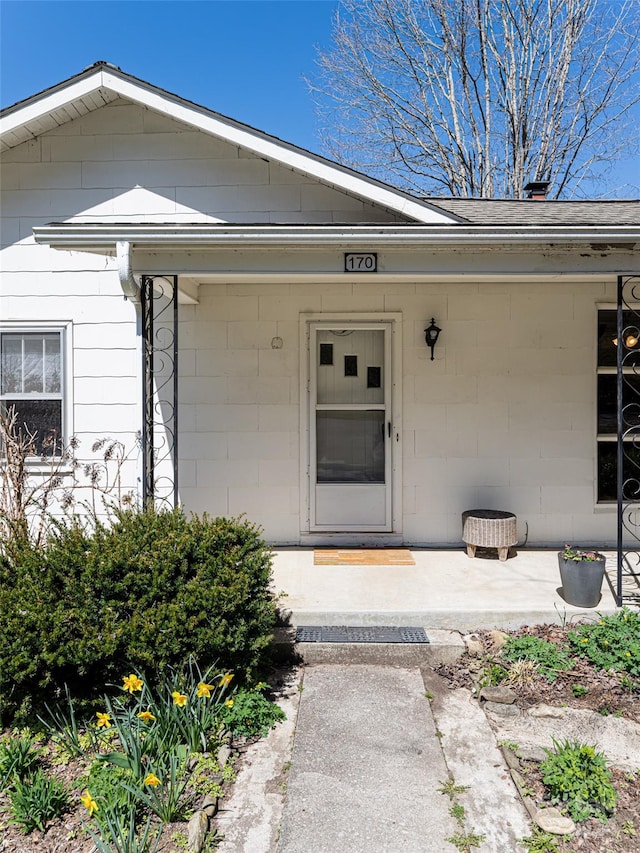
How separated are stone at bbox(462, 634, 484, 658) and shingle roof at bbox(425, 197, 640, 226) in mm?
3703

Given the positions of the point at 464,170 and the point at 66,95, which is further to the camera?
the point at 464,170

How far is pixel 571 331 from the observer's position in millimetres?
5953

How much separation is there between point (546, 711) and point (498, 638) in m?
0.78

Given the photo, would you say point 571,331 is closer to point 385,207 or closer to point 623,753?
point 385,207

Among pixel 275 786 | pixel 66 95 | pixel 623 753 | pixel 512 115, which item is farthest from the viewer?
pixel 512 115

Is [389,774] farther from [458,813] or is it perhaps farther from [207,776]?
[207,776]

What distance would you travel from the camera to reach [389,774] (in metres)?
2.77

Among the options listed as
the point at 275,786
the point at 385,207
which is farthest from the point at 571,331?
the point at 275,786

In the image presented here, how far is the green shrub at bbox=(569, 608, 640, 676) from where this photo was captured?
369 cm

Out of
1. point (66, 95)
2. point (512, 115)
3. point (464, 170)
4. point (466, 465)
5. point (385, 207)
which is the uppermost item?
point (512, 115)

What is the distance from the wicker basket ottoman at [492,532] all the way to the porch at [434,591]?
0.14m

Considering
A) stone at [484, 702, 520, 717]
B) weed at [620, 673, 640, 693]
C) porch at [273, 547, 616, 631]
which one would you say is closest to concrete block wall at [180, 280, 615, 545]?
porch at [273, 547, 616, 631]

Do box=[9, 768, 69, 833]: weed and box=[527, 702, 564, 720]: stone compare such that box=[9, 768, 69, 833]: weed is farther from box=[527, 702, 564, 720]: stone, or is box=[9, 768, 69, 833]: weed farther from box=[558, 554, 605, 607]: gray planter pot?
box=[558, 554, 605, 607]: gray planter pot

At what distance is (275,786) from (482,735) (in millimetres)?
1170
